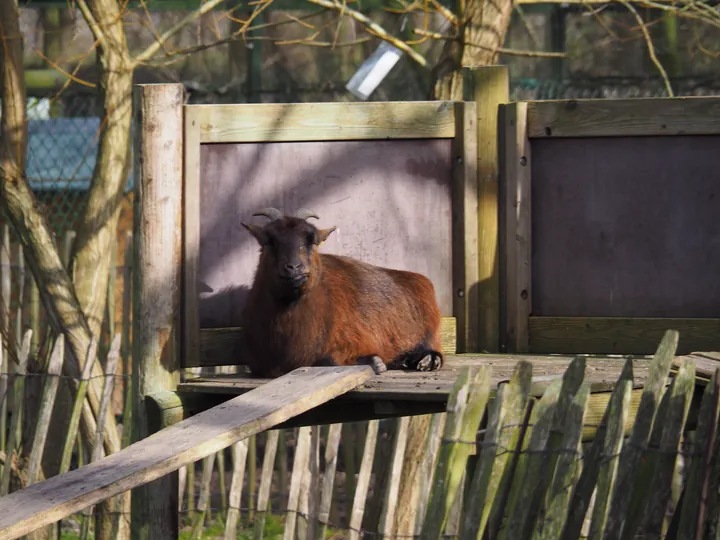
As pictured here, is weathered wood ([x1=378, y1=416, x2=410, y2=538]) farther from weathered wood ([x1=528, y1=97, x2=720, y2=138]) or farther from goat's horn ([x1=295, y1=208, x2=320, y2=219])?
weathered wood ([x1=528, y1=97, x2=720, y2=138])

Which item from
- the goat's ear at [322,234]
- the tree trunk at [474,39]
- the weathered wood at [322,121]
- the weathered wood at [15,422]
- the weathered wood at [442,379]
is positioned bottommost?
the weathered wood at [15,422]

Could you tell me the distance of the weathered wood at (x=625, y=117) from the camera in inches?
267

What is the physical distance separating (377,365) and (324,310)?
1.44 ft

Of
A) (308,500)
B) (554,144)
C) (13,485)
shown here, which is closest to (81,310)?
(13,485)

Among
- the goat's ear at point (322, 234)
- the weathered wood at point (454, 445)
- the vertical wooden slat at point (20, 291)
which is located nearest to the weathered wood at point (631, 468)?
the weathered wood at point (454, 445)

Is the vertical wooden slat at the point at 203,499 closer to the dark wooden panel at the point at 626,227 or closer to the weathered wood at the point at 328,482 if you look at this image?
the weathered wood at the point at 328,482

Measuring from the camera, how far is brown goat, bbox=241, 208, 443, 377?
636 centimetres

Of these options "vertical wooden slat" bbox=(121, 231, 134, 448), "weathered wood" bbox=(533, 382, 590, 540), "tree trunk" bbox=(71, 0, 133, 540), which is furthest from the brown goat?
"weathered wood" bbox=(533, 382, 590, 540)

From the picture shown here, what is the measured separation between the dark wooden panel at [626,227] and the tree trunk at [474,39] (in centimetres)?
158

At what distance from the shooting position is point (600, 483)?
412cm

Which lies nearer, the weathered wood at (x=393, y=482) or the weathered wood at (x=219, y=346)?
the weathered wood at (x=219, y=346)

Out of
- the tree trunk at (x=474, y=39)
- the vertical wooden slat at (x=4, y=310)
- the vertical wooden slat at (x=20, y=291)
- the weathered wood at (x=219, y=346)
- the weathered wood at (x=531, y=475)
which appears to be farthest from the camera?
the vertical wooden slat at (x=20, y=291)

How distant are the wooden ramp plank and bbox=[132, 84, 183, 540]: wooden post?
88 cm

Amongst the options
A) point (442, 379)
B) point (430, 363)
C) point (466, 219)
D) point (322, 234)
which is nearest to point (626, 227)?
point (466, 219)
